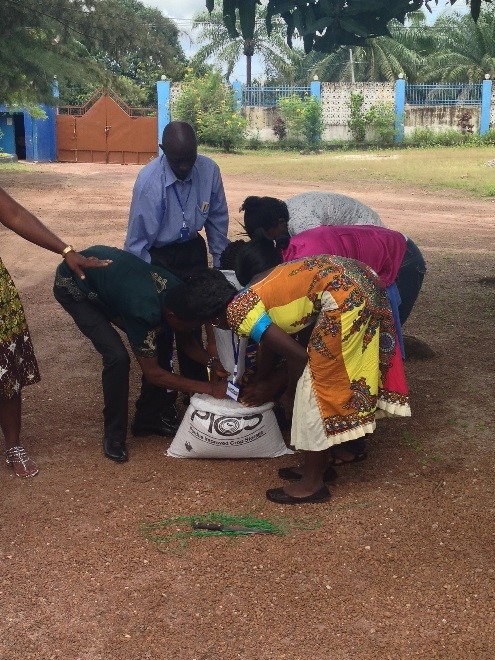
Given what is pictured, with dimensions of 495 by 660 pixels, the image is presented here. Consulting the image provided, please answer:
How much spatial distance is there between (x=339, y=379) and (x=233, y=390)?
58 centimetres

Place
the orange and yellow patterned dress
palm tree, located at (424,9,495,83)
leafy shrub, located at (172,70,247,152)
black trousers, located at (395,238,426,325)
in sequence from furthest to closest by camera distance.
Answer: palm tree, located at (424,9,495,83) → leafy shrub, located at (172,70,247,152) → black trousers, located at (395,238,426,325) → the orange and yellow patterned dress

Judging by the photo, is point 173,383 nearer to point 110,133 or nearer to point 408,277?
point 408,277

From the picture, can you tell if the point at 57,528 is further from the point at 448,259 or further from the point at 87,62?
the point at 87,62

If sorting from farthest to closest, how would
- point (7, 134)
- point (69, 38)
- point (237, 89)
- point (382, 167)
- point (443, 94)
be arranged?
point (443, 94)
point (237, 89)
point (7, 134)
point (382, 167)
point (69, 38)

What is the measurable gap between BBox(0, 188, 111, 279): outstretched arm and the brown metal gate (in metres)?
27.0

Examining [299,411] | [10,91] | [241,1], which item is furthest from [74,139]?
[299,411]

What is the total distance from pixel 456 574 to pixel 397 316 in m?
1.50

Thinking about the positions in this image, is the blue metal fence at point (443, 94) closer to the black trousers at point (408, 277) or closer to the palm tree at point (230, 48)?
the palm tree at point (230, 48)

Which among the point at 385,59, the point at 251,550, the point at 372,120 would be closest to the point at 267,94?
the point at 372,120

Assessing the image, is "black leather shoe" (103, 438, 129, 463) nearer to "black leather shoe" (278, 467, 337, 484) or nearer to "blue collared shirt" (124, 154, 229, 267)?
"black leather shoe" (278, 467, 337, 484)

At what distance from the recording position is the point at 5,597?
310 centimetres

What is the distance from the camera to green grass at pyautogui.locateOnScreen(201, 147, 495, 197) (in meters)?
19.5

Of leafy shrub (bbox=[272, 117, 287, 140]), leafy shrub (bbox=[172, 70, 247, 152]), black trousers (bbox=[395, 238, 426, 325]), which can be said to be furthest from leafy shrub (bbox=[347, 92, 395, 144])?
black trousers (bbox=[395, 238, 426, 325])

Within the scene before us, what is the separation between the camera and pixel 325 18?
5.26m
